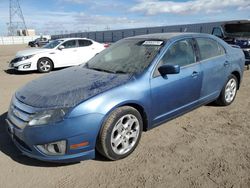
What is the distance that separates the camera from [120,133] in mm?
3314

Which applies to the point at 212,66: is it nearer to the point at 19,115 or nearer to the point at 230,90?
the point at 230,90

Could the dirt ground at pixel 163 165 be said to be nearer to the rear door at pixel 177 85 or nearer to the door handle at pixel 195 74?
the rear door at pixel 177 85

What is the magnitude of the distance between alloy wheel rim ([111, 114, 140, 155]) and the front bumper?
0.31 meters

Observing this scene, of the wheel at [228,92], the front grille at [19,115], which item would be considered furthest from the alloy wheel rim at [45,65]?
the wheel at [228,92]

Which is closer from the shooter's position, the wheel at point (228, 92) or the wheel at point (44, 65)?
the wheel at point (228, 92)

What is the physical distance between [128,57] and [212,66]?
1.55 metres

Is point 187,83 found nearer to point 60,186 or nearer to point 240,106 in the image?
point 240,106

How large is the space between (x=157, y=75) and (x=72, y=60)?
8134mm

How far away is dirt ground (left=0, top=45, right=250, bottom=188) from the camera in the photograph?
2895mm

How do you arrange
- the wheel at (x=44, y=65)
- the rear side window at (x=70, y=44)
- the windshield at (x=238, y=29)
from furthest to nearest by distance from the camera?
the rear side window at (x=70, y=44), the windshield at (x=238, y=29), the wheel at (x=44, y=65)

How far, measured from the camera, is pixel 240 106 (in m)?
5.31

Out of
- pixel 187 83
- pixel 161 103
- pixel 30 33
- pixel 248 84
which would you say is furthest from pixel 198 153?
pixel 30 33

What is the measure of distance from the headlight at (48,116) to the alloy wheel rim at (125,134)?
671 millimetres

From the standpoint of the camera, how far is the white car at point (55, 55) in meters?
10.1
